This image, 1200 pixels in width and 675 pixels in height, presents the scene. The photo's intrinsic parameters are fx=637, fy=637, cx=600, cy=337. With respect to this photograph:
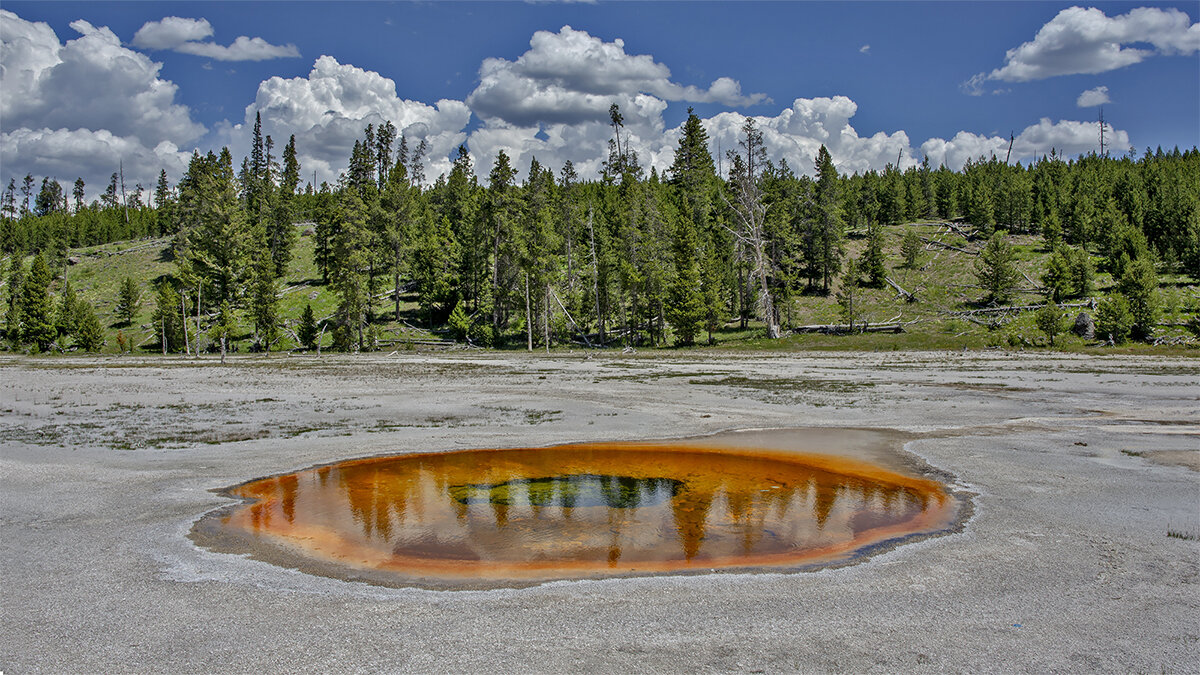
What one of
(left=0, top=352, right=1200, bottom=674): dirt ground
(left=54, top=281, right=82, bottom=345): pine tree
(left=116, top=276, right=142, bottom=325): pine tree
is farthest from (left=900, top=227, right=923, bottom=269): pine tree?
(left=54, top=281, right=82, bottom=345): pine tree

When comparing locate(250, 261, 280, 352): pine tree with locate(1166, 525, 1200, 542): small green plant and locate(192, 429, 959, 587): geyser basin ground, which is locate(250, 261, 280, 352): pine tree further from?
locate(1166, 525, 1200, 542): small green plant

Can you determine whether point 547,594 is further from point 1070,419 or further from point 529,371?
point 529,371

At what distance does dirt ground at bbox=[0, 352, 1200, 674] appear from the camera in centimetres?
586

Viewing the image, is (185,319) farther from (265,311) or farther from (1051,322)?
(1051,322)

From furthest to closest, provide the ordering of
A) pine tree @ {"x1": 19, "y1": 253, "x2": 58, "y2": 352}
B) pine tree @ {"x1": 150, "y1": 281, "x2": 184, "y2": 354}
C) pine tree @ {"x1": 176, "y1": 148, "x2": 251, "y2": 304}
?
pine tree @ {"x1": 176, "y1": 148, "x2": 251, "y2": 304}
pine tree @ {"x1": 19, "y1": 253, "x2": 58, "y2": 352}
pine tree @ {"x1": 150, "y1": 281, "x2": 184, "y2": 354}

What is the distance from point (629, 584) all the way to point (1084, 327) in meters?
65.0

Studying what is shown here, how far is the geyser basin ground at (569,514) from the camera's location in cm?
873

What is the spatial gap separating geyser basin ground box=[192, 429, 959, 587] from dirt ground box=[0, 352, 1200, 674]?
2.33 ft

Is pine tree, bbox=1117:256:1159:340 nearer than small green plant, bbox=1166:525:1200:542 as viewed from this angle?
No

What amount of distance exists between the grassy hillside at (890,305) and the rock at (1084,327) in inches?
53.4

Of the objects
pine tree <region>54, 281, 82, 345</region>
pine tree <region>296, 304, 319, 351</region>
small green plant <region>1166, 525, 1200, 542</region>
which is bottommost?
small green plant <region>1166, 525, 1200, 542</region>

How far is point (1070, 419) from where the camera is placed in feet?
63.9

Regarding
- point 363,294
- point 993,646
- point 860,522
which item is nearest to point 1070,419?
point 860,522

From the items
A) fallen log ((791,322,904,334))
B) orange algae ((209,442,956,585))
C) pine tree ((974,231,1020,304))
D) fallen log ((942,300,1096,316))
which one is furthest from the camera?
pine tree ((974,231,1020,304))
